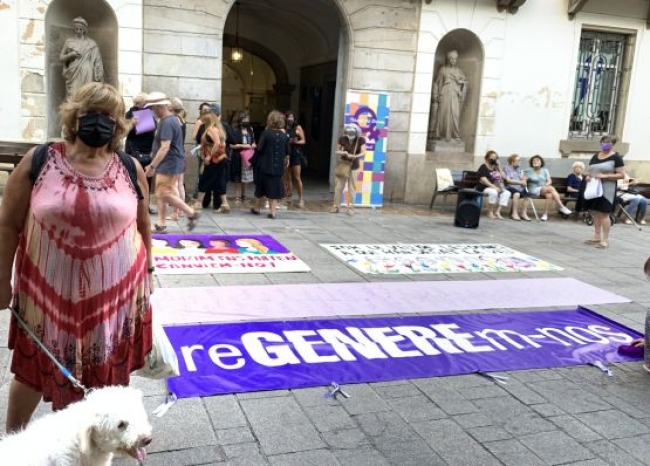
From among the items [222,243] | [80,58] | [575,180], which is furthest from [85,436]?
[575,180]

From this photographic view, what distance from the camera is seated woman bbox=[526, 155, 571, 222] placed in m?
12.3

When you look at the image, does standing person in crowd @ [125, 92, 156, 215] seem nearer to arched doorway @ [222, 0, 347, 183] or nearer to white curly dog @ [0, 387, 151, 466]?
white curly dog @ [0, 387, 151, 466]

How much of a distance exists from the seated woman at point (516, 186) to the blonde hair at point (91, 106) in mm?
10495

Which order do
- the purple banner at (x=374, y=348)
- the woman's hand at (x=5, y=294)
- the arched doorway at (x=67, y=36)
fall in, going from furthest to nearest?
1. the arched doorway at (x=67, y=36)
2. the purple banner at (x=374, y=348)
3. the woman's hand at (x=5, y=294)

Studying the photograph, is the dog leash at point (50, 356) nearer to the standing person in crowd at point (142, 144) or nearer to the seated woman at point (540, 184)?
the standing person in crowd at point (142, 144)

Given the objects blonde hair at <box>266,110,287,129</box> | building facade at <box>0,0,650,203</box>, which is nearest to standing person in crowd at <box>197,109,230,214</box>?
blonde hair at <box>266,110,287,129</box>

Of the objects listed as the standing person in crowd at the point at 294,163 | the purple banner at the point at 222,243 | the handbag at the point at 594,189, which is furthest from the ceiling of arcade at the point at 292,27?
the purple banner at the point at 222,243

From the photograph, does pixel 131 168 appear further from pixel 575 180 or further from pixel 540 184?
pixel 575 180

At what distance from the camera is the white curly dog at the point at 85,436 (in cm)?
193

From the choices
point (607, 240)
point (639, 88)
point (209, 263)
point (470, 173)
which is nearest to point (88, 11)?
point (209, 263)

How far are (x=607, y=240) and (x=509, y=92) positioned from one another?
181 inches

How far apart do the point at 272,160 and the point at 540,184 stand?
576cm

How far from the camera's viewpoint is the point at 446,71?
1295cm

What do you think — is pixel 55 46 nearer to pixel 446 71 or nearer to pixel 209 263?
pixel 209 263
